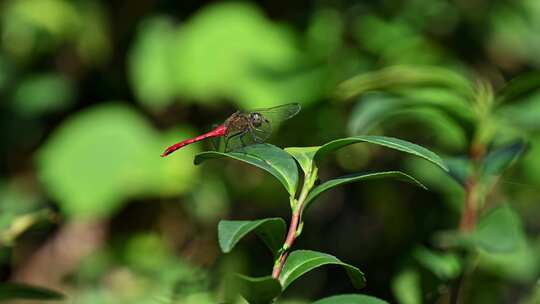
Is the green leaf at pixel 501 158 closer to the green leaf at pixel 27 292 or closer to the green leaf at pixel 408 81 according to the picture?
the green leaf at pixel 408 81

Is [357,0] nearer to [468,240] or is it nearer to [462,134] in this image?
[462,134]

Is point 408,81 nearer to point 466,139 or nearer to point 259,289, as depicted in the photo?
point 466,139

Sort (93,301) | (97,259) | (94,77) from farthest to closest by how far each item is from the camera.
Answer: (94,77) → (97,259) → (93,301)

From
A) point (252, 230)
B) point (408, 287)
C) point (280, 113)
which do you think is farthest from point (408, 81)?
point (252, 230)

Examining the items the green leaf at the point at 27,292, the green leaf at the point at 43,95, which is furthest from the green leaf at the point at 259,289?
the green leaf at the point at 43,95

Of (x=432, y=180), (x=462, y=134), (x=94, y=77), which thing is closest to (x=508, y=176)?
(x=432, y=180)

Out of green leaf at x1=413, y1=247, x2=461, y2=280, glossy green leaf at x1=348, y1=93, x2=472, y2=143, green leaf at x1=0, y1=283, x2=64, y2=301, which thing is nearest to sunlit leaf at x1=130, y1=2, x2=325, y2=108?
glossy green leaf at x1=348, y1=93, x2=472, y2=143
